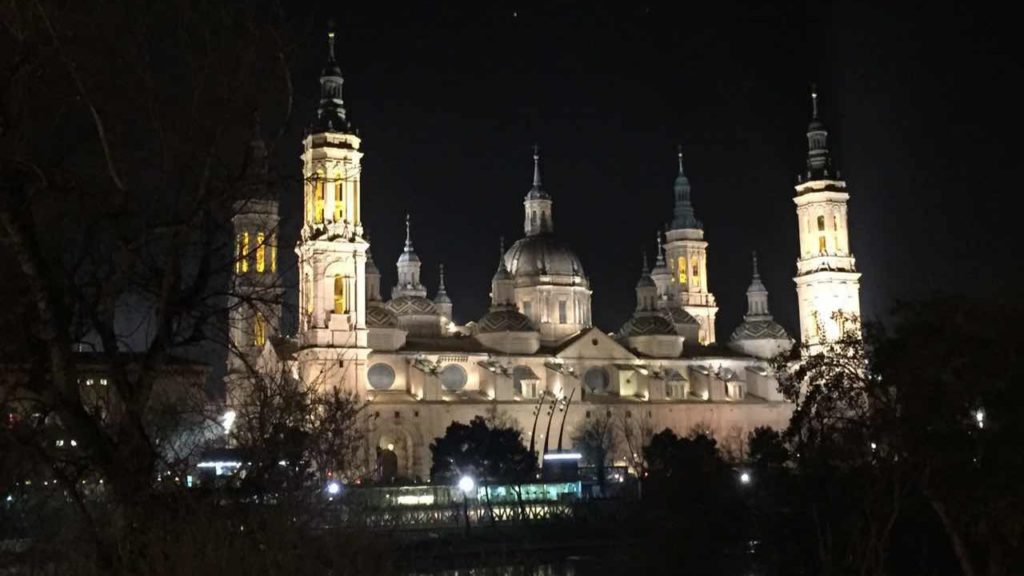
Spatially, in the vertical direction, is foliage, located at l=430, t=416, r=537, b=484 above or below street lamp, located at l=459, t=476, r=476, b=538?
above

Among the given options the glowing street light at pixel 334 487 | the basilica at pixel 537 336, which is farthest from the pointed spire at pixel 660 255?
the glowing street light at pixel 334 487

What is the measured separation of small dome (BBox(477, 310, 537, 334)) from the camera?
77.1 metres

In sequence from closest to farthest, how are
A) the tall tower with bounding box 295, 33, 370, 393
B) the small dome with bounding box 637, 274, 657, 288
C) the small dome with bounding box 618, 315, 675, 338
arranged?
1. the tall tower with bounding box 295, 33, 370, 393
2. the small dome with bounding box 618, 315, 675, 338
3. the small dome with bounding box 637, 274, 657, 288

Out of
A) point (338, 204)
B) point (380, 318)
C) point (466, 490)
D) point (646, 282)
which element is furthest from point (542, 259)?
point (466, 490)

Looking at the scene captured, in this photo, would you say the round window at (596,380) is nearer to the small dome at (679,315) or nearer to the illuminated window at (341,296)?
the small dome at (679,315)

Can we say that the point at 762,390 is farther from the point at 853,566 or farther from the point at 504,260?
the point at 853,566

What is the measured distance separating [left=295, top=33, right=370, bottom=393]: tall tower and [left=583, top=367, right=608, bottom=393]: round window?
752 inches

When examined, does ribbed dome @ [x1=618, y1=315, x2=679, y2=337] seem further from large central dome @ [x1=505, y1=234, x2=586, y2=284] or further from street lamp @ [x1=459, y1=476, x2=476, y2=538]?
street lamp @ [x1=459, y1=476, x2=476, y2=538]

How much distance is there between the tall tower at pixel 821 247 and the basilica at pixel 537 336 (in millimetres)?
93

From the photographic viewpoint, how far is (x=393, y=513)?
137 ft

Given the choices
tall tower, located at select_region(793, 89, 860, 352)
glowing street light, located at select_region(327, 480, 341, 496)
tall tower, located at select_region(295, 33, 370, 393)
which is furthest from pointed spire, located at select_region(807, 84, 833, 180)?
glowing street light, located at select_region(327, 480, 341, 496)

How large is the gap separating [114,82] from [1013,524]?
21319mm

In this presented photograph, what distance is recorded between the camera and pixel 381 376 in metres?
71.3

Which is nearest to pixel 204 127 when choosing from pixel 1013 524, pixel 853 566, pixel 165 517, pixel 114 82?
pixel 114 82
